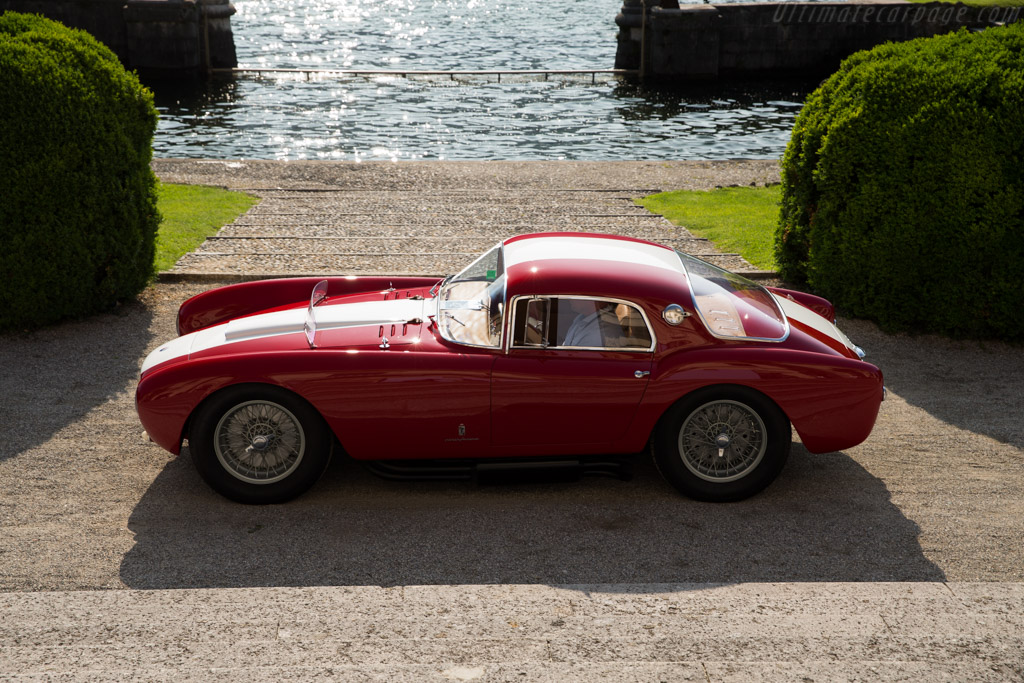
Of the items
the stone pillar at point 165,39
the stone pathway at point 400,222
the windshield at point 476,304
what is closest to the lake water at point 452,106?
the stone pillar at point 165,39

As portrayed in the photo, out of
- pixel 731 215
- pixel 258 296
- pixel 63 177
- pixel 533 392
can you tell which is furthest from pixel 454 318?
pixel 731 215

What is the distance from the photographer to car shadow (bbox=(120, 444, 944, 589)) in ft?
16.6

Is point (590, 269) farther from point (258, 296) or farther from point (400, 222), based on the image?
point (400, 222)

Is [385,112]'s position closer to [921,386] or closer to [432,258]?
[432,258]

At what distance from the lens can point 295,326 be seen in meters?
6.12

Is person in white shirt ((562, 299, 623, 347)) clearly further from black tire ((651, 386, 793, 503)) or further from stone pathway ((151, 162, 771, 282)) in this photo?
stone pathway ((151, 162, 771, 282))

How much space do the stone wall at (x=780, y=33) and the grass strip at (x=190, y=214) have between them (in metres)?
24.6

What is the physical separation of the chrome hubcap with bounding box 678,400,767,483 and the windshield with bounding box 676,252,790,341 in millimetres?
464

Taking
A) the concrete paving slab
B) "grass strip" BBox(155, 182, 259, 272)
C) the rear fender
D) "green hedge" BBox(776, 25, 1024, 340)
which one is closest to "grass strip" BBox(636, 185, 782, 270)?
"green hedge" BBox(776, 25, 1024, 340)

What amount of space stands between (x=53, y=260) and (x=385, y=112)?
22465 mm

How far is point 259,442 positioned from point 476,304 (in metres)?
1.53

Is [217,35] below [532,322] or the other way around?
below

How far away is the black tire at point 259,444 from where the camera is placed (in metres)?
5.51

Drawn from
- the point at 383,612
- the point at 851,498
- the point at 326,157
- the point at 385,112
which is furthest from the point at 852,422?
the point at 385,112
